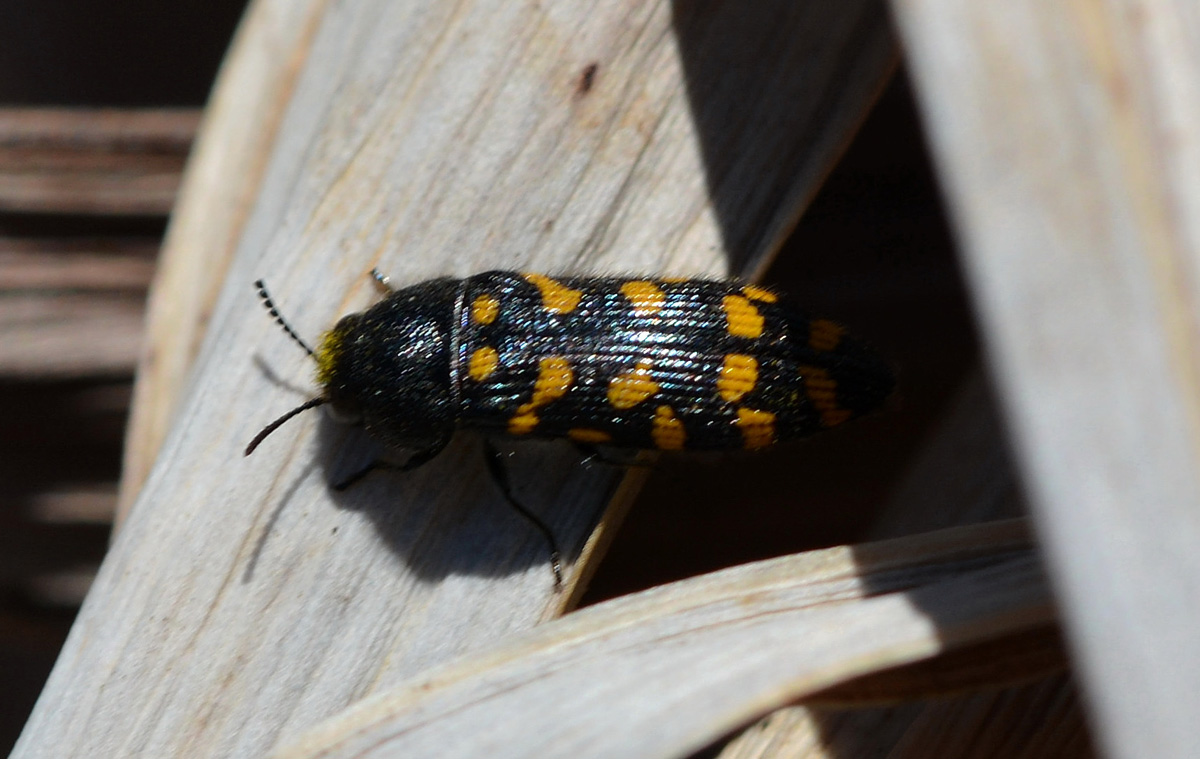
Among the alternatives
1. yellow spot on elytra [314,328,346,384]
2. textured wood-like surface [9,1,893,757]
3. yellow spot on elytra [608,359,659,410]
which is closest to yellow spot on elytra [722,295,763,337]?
textured wood-like surface [9,1,893,757]

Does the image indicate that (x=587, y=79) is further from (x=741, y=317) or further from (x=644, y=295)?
(x=741, y=317)

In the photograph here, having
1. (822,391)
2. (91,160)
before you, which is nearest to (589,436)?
(822,391)

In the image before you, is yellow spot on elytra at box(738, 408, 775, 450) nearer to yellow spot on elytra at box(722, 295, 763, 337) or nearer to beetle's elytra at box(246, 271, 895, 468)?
beetle's elytra at box(246, 271, 895, 468)

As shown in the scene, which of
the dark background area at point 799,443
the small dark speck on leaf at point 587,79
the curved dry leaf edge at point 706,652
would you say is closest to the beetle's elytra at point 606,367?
the dark background area at point 799,443

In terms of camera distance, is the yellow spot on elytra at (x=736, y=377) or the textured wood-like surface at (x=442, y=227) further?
the yellow spot on elytra at (x=736, y=377)

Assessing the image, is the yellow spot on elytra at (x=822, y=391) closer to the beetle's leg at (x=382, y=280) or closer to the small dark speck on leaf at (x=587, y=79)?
the small dark speck on leaf at (x=587, y=79)

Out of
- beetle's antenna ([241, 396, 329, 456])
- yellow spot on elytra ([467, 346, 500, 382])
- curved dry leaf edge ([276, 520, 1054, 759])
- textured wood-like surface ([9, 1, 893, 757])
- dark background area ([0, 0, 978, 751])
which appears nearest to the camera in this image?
curved dry leaf edge ([276, 520, 1054, 759])
